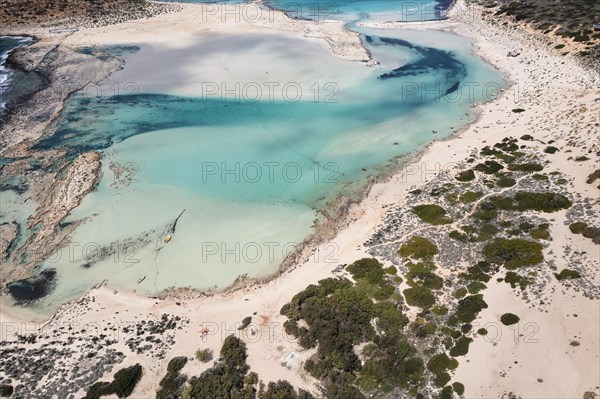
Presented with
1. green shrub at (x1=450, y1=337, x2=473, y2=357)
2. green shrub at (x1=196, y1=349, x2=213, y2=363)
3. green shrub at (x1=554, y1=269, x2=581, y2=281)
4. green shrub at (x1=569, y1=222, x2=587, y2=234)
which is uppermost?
green shrub at (x1=569, y1=222, x2=587, y2=234)

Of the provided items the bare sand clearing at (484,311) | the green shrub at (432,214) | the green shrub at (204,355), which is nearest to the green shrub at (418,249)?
the green shrub at (432,214)

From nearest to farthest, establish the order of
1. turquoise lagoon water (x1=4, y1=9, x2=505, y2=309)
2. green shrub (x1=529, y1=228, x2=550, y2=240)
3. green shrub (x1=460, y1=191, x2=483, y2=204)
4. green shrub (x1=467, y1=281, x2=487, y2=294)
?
green shrub (x1=467, y1=281, x2=487, y2=294), green shrub (x1=529, y1=228, x2=550, y2=240), turquoise lagoon water (x1=4, y1=9, x2=505, y2=309), green shrub (x1=460, y1=191, x2=483, y2=204)

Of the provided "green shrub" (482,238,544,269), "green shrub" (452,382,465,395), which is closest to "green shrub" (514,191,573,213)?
"green shrub" (482,238,544,269)

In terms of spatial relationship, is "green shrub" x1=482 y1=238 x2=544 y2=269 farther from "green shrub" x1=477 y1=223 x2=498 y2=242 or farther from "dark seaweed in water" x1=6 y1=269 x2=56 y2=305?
"dark seaweed in water" x1=6 y1=269 x2=56 y2=305

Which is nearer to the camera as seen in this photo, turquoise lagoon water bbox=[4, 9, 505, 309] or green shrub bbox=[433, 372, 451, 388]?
green shrub bbox=[433, 372, 451, 388]

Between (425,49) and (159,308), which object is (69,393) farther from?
(425,49)

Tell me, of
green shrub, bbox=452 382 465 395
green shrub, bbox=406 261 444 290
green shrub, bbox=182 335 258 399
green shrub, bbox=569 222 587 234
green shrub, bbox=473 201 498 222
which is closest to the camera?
green shrub, bbox=452 382 465 395

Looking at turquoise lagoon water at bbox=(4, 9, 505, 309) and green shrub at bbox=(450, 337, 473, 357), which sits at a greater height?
turquoise lagoon water at bbox=(4, 9, 505, 309)

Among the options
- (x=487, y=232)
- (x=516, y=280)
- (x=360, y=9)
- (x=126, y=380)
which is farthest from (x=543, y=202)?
(x=360, y=9)
